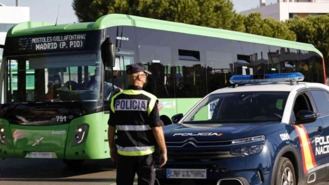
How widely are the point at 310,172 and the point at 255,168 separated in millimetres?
1447

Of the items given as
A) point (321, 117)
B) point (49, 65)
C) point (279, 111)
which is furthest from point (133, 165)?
point (49, 65)

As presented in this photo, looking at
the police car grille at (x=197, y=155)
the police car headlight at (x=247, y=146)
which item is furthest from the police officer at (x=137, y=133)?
the police car headlight at (x=247, y=146)

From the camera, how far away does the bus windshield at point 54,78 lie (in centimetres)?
1159

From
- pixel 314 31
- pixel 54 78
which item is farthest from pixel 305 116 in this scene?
pixel 314 31

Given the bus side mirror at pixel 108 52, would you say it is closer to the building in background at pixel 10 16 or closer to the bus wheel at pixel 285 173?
the bus wheel at pixel 285 173

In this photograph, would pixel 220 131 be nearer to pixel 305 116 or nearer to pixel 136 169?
pixel 305 116

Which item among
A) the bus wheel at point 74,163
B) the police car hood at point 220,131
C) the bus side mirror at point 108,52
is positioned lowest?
the bus wheel at point 74,163

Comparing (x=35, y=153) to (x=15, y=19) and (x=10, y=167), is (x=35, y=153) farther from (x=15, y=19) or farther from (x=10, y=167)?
(x=15, y=19)

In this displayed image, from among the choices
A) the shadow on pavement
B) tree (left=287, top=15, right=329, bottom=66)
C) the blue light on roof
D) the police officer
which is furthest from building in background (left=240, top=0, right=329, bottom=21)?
the police officer

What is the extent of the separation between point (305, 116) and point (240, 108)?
99 centimetres

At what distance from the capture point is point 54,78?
11.9m

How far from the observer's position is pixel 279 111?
322 inches

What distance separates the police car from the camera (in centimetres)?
701

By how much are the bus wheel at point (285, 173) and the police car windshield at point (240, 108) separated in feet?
2.34
